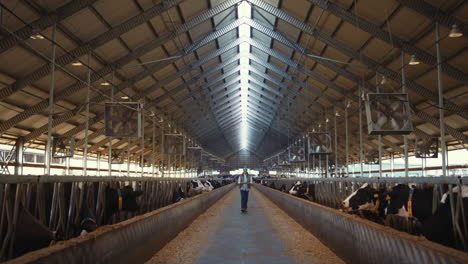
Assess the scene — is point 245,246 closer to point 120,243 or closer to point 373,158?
point 120,243

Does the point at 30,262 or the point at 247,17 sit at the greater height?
the point at 247,17

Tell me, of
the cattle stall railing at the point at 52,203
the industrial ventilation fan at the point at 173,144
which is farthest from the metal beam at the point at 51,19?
the industrial ventilation fan at the point at 173,144

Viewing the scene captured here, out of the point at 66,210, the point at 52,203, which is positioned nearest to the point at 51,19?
the point at 66,210

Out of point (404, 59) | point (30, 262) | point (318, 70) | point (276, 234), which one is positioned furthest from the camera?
point (318, 70)

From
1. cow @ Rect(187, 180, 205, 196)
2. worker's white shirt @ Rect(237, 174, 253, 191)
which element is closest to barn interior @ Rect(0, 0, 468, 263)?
worker's white shirt @ Rect(237, 174, 253, 191)

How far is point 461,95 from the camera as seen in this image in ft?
62.2

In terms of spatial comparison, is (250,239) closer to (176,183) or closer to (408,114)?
(408,114)

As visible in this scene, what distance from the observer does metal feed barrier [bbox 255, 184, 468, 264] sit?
10.4 feet

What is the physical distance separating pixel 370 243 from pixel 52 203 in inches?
156

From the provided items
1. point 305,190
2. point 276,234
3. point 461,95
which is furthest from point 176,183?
point 461,95

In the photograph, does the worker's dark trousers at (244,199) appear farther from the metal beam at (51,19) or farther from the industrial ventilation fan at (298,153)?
the industrial ventilation fan at (298,153)

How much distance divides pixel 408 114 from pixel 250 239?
23.8ft

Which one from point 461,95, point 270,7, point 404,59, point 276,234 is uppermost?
point 270,7

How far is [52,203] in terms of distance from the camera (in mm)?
5309
